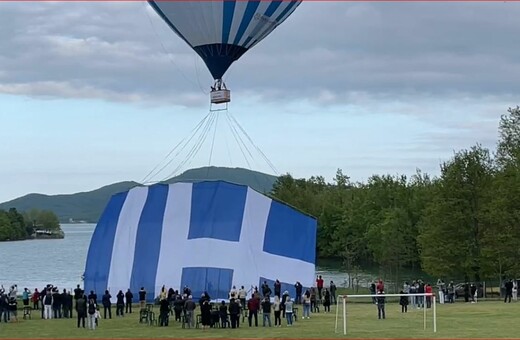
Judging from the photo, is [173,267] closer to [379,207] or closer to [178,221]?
[178,221]

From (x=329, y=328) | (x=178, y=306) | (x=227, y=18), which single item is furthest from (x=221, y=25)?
(x=329, y=328)

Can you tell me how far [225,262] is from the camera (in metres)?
39.0

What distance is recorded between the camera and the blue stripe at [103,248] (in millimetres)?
41344

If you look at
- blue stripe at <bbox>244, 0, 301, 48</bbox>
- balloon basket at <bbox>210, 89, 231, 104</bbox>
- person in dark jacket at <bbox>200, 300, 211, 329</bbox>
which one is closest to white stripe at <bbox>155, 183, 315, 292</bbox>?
balloon basket at <bbox>210, 89, 231, 104</bbox>

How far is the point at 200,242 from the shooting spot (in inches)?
1556

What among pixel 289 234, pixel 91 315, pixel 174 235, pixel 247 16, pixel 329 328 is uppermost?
pixel 247 16

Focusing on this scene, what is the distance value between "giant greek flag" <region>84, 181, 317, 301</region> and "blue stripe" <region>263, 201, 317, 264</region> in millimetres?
46

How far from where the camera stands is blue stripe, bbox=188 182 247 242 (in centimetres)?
3947

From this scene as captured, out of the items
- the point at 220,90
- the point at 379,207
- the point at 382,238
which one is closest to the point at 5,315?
the point at 220,90

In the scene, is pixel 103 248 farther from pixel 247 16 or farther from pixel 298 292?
pixel 247 16

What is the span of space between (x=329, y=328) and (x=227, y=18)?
16.0m

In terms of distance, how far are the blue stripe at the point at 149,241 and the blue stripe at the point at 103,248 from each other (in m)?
1.54

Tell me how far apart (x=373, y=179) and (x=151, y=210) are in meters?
69.0

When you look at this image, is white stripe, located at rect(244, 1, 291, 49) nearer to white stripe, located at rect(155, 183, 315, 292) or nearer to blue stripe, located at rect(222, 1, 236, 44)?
blue stripe, located at rect(222, 1, 236, 44)
